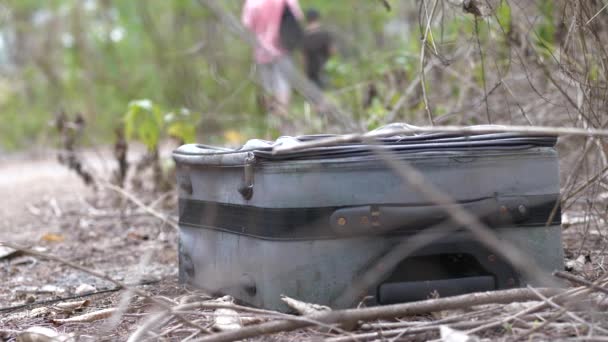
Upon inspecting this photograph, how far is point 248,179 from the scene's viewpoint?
2.10 m

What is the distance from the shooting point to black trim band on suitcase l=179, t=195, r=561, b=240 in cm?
200

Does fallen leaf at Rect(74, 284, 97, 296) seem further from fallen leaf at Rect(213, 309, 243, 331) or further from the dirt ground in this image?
fallen leaf at Rect(213, 309, 243, 331)

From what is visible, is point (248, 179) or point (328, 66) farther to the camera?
point (328, 66)

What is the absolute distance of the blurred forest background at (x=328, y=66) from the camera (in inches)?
116

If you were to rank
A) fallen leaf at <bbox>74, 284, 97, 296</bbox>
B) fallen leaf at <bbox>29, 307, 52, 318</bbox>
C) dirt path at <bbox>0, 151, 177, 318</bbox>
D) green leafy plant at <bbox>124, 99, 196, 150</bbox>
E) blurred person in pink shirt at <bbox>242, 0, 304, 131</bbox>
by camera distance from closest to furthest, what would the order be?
fallen leaf at <bbox>29, 307, 52, 318</bbox> < fallen leaf at <bbox>74, 284, 97, 296</bbox> < dirt path at <bbox>0, 151, 177, 318</bbox> < green leafy plant at <bbox>124, 99, 196, 150</bbox> < blurred person in pink shirt at <bbox>242, 0, 304, 131</bbox>

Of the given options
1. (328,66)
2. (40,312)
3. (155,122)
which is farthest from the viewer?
(328,66)

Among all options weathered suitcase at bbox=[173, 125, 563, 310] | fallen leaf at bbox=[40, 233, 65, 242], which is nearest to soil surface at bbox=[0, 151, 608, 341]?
fallen leaf at bbox=[40, 233, 65, 242]

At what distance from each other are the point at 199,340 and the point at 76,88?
11309mm

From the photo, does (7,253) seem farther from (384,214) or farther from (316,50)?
(316,50)

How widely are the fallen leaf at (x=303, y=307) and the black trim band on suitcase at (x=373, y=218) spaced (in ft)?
0.50

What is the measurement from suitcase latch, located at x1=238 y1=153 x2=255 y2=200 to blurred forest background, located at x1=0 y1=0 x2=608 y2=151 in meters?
0.73

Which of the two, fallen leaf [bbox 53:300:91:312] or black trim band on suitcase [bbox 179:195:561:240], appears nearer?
black trim band on suitcase [bbox 179:195:561:240]

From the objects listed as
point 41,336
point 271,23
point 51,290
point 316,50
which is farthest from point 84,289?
point 316,50

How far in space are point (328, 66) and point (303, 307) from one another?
13.7 feet
